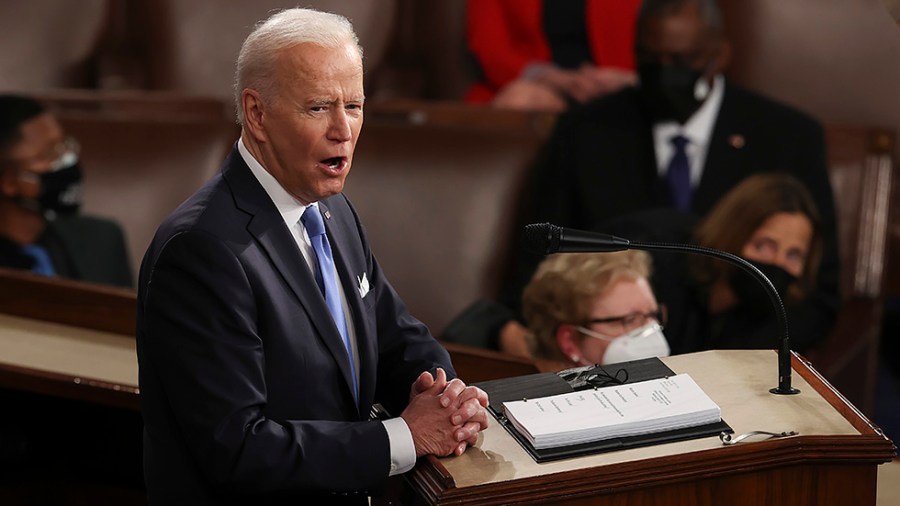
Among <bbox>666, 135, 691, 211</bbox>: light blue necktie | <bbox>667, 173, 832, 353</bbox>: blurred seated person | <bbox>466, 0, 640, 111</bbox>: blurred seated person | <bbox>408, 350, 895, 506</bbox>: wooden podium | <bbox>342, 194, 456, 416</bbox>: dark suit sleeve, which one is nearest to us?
<bbox>408, 350, 895, 506</bbox>: wooden podium

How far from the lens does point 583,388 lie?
161 cm

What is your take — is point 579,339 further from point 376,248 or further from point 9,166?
point 9,166

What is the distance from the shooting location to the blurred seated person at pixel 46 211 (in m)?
3.22

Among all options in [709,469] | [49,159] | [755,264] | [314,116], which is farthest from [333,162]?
[49,159]

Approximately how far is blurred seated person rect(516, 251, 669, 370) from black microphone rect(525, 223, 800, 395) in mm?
664

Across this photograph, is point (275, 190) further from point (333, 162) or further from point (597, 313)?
point (597, 313)

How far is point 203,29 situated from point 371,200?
1265 millimetres

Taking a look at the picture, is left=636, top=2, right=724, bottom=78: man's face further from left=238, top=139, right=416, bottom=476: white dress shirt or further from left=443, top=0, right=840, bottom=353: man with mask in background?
left=238, top=139, right=416, bottom=476: white dress shirt

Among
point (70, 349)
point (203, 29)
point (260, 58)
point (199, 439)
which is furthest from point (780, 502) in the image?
point (203, 29)

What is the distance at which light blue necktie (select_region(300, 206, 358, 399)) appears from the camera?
1590mm

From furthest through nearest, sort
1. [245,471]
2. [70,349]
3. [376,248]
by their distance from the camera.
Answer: [376,248]
[70,349]
[245,471]

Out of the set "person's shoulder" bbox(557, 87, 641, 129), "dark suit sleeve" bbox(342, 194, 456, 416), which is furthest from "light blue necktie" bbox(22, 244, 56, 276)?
"dark suit sleeve" bbox(342, 194, 456, 416)

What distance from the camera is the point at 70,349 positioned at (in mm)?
2391

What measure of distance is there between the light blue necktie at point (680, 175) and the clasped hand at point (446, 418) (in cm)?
186
